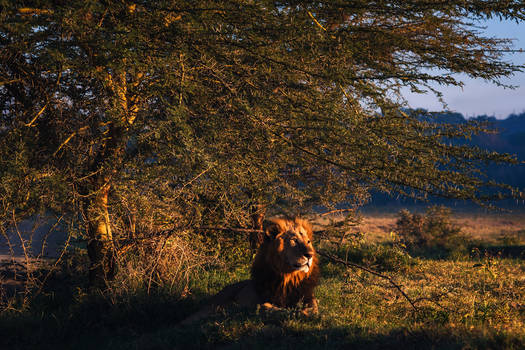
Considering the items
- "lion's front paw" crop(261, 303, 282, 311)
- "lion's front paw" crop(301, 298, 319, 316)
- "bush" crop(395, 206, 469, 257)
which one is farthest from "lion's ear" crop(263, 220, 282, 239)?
"bush" crop(395, 206, 469, 257)

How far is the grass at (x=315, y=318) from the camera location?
4.59m

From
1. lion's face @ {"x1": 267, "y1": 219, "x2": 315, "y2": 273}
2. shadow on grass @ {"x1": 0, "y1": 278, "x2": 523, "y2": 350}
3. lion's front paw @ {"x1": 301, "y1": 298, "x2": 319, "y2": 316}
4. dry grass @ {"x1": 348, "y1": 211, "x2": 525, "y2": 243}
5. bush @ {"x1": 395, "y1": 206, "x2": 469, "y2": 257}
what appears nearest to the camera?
shadow on grass @ {"x1": 0, "y1": 278, "x2": 523, "y2": 350}

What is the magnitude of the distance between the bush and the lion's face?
13582 mm

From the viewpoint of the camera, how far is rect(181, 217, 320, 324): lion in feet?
16.8

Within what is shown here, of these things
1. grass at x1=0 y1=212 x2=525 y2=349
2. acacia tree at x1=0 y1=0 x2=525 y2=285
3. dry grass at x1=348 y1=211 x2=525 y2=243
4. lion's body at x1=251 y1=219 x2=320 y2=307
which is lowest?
dry grass at x1=348 y1=211 x2=525 y2=243

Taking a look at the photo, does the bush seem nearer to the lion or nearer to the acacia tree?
the acacia tree

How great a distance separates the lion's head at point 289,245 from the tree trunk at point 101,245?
143 inches

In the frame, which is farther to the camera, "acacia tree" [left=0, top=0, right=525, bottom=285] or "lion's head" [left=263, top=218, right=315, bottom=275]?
"acacia tree" [left=0, top=0, right=525, bottom=285]

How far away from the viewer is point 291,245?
5145mm

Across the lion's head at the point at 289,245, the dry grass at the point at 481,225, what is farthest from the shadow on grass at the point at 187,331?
the dry grass at the point at 481,225

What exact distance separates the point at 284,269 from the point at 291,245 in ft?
0.99

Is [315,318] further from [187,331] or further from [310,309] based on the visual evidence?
[187,331]

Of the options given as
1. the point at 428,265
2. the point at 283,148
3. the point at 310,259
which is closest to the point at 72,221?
the point at 283,148

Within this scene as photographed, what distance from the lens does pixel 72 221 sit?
7266 millimetres
